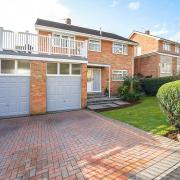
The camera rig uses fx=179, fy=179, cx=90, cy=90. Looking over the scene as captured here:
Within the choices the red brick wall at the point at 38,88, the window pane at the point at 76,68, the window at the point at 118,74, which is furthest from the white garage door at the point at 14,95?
the window at the point at 118,74

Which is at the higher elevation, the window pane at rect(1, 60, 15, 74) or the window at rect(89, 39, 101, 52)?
the window at rect(89, 39, 101, 52)

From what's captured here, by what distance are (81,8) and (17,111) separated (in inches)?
339

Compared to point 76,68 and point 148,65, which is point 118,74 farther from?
point 76,68

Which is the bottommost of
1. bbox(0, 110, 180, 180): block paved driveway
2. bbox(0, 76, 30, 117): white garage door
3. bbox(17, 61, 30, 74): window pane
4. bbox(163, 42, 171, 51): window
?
bbox(0, 110, 180, 180): block paved driveway

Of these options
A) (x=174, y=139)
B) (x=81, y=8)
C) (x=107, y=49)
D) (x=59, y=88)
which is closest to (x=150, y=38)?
(x=107, y=49)

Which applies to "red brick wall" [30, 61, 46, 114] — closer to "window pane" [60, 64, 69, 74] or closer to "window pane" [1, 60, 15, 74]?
"window pane" [1, 60, 15, 74]

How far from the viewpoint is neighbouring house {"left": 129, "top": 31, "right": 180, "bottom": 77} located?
23.9 meters

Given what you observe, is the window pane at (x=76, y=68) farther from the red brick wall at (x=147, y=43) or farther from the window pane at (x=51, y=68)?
the red brick wall at (x=147, y=43)

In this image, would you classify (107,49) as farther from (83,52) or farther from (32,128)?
(32,128)

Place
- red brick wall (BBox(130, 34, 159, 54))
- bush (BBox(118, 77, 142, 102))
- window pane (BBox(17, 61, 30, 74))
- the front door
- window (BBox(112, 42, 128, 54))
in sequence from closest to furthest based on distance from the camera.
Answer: window pane (BBox(17, 61, 30, 74)), bush (BBox(118, 77, 142, 102)), the front door, window (BBox(112, 42, 128, 54)), red brick wall (BBox(130, 34, 159, 54))

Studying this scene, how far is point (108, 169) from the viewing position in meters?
4.45

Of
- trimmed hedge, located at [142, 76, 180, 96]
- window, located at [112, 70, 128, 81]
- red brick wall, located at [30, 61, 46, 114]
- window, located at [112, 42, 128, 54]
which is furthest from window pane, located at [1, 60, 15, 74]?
trimmed hedge, located at [142, 76, 180, 96]

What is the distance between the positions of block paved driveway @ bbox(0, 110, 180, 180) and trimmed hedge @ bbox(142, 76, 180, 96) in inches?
494

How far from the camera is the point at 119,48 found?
20672 millimetres
